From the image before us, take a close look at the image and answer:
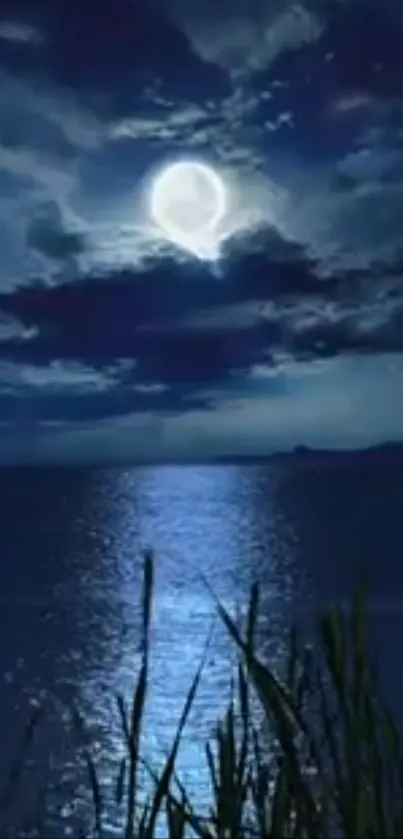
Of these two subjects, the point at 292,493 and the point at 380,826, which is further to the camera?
the point at 292,493

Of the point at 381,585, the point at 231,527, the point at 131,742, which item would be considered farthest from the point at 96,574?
the point at 131,742

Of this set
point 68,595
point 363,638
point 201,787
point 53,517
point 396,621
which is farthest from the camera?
point 53,517

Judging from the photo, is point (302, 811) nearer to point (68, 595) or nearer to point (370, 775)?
point (370, 775)

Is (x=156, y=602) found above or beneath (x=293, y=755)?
beneath

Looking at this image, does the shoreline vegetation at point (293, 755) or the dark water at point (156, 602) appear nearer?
the shoreline vegetation at point (293, 755)

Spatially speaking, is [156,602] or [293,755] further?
[156,602]

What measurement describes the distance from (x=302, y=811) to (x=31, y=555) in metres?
69.9

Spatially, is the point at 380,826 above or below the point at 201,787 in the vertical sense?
above

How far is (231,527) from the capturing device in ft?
307

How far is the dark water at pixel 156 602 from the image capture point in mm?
20500

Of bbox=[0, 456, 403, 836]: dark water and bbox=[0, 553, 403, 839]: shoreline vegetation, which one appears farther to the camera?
bbox=[0, 456, 403, 836]: dark water

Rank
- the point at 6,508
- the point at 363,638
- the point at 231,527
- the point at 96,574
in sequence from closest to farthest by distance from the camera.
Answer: the point at 363,638 < the point at 96,574 < the point at 231,527 < the point at 6,508

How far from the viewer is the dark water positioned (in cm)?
2050

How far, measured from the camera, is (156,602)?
4631cm
